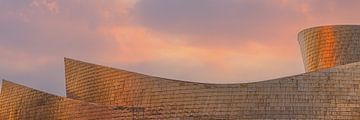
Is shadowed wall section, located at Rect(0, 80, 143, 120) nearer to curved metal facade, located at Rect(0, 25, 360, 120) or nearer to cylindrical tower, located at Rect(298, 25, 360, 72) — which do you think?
curved metal facade, located at Rect(0, 25, 360, 120)

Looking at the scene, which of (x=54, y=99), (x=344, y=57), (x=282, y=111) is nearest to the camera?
(x=282, y=111)

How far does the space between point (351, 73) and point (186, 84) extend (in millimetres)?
7168

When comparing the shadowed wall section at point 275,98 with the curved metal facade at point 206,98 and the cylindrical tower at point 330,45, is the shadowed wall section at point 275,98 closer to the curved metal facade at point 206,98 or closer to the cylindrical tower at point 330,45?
the curved metal facade at point 206,98

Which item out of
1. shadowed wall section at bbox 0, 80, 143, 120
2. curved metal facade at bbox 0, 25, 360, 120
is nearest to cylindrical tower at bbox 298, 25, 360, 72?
curved metal facade at bbox 0, 25, 360, 120

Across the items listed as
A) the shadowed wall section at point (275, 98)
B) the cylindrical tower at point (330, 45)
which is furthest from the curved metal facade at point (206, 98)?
the cylindrical tower at point (330, 45)

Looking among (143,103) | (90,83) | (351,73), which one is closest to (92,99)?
(90,83)

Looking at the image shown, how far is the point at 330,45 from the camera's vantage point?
121 feet

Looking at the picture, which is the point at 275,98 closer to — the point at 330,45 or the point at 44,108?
the point at 330,45

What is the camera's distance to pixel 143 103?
31172 millimetres

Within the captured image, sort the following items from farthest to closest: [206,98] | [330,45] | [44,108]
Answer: [330,45]
[44,108]
[206,98]

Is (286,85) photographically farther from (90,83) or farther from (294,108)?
(90,83)

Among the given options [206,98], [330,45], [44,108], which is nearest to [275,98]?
[206,98]

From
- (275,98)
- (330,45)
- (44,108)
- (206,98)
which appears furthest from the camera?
(330,45)

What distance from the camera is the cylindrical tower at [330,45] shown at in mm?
36031
